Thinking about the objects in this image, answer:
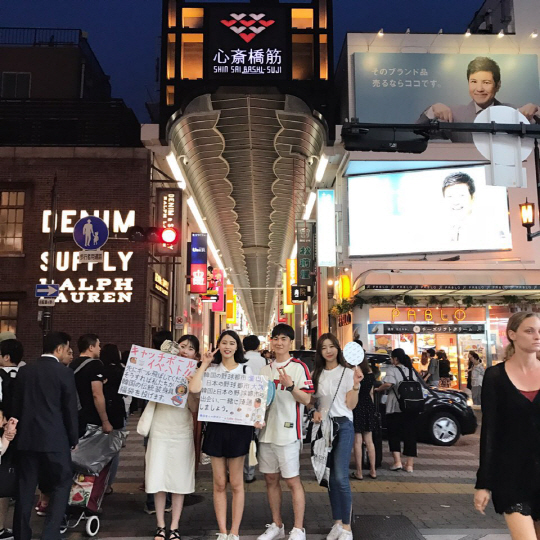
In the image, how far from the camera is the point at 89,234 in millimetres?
14820

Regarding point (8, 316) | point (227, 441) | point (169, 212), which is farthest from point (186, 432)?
point (8, 316)

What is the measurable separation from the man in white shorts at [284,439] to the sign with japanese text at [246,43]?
14147 millimetres

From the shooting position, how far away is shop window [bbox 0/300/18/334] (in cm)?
1822

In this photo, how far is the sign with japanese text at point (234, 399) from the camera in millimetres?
5059

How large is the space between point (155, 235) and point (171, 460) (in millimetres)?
11055

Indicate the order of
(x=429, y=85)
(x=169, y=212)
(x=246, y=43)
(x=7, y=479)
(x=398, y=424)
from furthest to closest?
(x=429, y=85) < (x=169, y=212) < (x=246, y=43) < (x=398, y=424) < (x=7, y=479)

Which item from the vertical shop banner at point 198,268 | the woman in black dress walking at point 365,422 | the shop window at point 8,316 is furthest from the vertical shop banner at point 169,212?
the woman in black dress walking at point 365,422

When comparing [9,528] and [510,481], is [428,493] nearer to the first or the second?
[510,481]

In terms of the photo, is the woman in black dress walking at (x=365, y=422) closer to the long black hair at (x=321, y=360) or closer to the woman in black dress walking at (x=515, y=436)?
the long black hair at (x=321, y=360)

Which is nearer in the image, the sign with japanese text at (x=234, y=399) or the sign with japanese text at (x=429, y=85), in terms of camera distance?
the sign with japanese text at (x=234, y=399)

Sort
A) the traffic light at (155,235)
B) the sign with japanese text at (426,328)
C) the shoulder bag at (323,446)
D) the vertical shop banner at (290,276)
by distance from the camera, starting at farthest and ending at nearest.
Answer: the vertical shop banner at (290,276) < the sign with japanese text at (426,328) < the traffic light at (155,235) < the shoulder bag at (323,446)

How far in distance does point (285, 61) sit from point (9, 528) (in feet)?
51.6

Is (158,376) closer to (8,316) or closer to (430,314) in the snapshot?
(8,316)

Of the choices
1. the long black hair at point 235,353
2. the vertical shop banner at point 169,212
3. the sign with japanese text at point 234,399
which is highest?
the vertical shop banner at point 169,212
